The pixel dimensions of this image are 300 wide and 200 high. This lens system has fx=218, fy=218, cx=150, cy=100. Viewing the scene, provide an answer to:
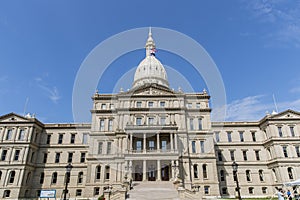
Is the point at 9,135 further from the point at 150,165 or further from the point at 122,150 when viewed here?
the point at 150,165

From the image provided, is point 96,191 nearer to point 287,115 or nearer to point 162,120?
point 162,120

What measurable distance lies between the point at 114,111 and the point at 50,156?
642 inches

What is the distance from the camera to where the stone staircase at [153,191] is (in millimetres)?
→ 24714

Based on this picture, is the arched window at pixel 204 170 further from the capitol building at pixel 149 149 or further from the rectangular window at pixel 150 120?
the rectangular window at pixel 150 120

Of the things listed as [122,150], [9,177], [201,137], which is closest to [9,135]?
[9,177]

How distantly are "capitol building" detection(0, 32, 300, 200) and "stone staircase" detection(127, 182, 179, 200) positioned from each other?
141 inches

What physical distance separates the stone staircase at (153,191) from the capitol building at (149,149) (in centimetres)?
358

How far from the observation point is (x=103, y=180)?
38.6m

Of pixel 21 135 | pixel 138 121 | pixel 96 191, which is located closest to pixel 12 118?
pixel 21 135

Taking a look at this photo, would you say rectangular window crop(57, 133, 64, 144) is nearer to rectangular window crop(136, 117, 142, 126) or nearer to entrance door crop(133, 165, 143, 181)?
rectangular window crop(136, 117, 142, 126)

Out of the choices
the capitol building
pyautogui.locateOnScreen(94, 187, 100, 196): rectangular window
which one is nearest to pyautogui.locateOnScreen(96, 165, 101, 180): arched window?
the capitol building

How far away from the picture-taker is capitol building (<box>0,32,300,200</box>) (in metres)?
38.1

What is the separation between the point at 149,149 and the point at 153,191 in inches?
479

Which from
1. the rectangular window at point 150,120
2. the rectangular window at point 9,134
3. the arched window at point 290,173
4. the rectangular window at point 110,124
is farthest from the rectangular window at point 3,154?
the arched window at point 290,173
